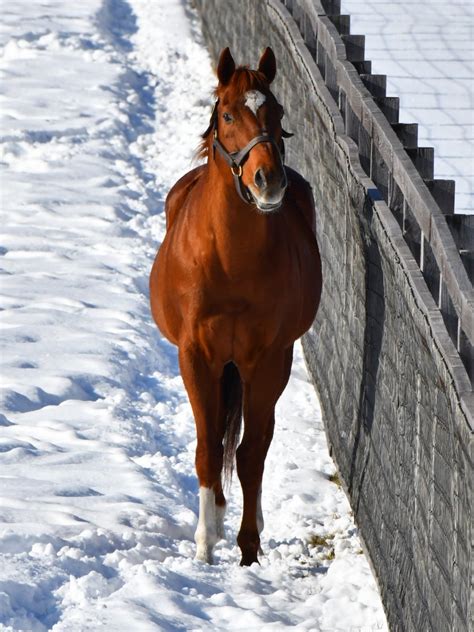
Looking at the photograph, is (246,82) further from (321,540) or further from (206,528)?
(321,540)

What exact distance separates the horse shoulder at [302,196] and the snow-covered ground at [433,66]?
3124 millimetres

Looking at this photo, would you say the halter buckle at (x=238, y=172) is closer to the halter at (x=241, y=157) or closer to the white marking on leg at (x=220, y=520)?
the halter at (x=241, y=157)

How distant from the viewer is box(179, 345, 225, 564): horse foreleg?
6.85m

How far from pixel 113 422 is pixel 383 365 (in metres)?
2.15

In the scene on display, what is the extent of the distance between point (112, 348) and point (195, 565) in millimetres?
3286

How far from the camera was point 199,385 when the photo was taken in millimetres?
6859

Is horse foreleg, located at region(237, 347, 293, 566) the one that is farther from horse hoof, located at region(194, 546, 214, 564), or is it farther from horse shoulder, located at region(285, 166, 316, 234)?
horse shoulder, located at region(285, 166, 316, 234)

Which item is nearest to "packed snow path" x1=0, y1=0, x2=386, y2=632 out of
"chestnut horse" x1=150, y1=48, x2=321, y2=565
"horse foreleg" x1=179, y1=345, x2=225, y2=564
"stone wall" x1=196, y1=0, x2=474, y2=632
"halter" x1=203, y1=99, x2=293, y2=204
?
"horse foreleg" x1=179, y1=345, x2=225, y2=564

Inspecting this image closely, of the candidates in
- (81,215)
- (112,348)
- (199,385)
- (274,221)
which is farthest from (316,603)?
(81,215)

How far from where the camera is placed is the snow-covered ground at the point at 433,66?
12.5 metres

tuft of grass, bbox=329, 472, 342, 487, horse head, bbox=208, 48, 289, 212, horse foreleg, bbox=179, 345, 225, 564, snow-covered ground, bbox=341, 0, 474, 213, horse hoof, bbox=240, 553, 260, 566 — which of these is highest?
horse head, bbox=208, 48, 289, 212

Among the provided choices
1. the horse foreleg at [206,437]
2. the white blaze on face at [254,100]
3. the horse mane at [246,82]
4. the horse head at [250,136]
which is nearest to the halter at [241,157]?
the horse head at [250,136]

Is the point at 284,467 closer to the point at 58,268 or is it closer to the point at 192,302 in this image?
the point at 192,302

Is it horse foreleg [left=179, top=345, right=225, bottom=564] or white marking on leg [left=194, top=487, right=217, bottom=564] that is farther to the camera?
white marking on leg [left=194, top=487, right=217, bottom=564]
